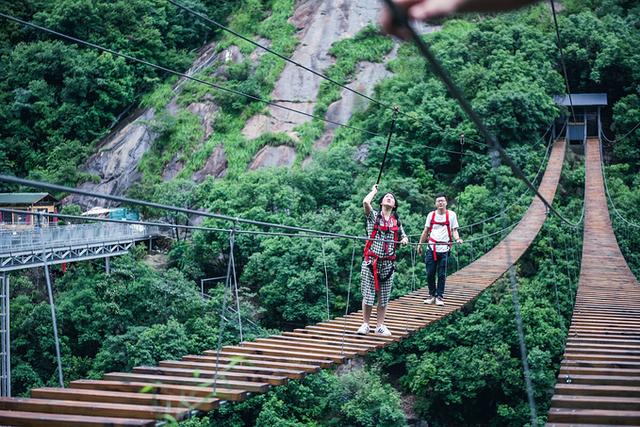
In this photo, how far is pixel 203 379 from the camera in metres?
3.39

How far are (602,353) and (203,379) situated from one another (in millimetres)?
2210

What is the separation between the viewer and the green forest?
1252cm

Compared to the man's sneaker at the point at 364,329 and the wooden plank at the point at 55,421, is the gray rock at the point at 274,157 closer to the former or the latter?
the man's sneaker at the point at 364,329

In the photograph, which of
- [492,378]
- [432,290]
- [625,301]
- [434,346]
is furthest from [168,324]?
[625,301]

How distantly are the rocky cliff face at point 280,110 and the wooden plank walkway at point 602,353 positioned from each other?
37.0ft

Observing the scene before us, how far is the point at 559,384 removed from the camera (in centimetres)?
339

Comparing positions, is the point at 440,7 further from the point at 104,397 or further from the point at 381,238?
the point at 381,238

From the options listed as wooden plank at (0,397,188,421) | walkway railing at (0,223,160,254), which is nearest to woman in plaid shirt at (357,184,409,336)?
wooden plank at (0,397,188,421)

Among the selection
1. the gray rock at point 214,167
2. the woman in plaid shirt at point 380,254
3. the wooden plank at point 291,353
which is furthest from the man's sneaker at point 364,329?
the gray rock at point 214,167

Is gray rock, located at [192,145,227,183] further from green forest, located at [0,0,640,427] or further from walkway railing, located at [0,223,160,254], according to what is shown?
walkway railing, located at [0,223,160,254]

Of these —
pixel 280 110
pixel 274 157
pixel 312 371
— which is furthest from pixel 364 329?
pixel 280 110

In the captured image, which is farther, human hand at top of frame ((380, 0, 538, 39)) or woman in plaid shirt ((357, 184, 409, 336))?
woman in plaid shirt ((357, 184, 409, 336))

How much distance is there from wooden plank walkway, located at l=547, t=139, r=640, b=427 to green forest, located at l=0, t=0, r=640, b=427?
371 centimetres

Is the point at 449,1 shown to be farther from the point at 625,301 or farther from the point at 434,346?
the point at 434,346
